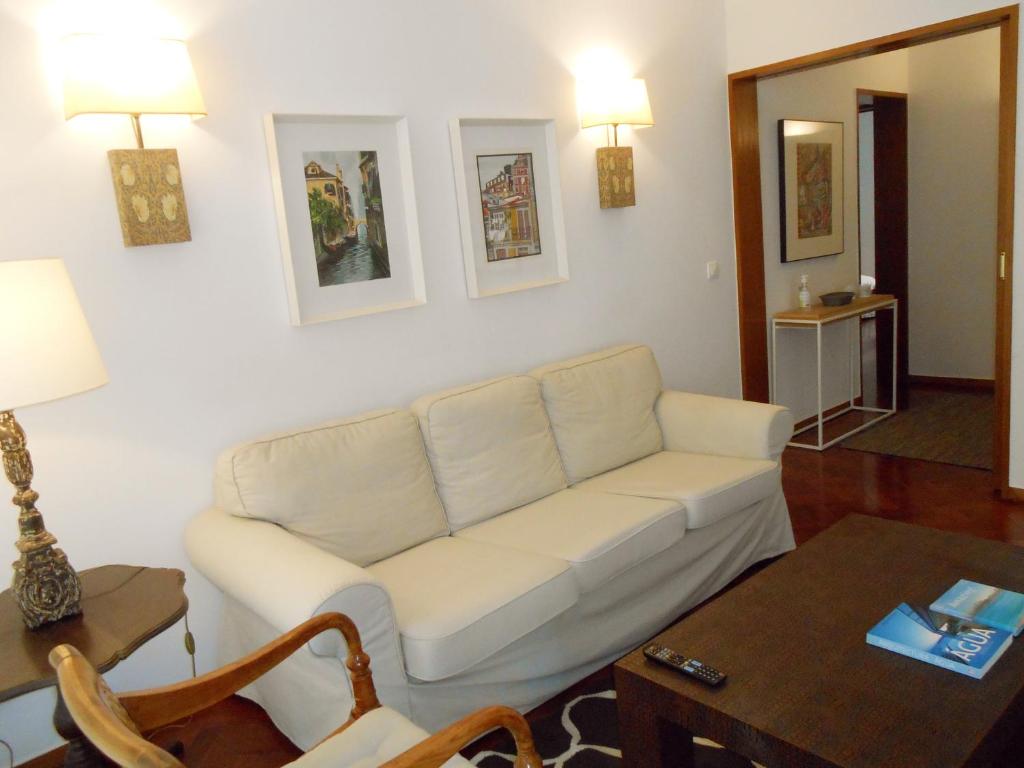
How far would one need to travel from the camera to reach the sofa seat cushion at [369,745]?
60.9 inches

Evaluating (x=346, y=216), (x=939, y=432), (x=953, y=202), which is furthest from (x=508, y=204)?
(x=953, y=202)

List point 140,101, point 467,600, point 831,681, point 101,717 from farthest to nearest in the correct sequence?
point 140,101
point 467,600
point 831,681
point 101,717

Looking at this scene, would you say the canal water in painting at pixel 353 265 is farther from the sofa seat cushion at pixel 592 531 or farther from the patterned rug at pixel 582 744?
the patterned rug at pixel 582 744

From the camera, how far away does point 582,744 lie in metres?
2.19

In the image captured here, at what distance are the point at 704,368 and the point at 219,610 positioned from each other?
2.69m

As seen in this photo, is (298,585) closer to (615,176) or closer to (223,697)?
(223,697)

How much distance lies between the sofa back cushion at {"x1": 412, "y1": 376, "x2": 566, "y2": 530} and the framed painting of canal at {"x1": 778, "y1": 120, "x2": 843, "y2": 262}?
7.91ft

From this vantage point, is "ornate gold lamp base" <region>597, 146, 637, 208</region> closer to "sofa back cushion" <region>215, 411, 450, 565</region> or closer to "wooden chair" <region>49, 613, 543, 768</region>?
"sofa back cushion" <region>215, 411, 450, 565</region>

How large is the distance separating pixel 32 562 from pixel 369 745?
0.90m

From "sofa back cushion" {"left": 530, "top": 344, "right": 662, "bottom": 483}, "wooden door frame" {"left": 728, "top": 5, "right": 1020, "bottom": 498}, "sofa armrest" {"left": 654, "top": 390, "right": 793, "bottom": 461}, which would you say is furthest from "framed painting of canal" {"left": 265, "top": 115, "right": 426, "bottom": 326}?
"wooden door frame" {"left": 728, "top": 5, "right": 1020, "bottom": 498}

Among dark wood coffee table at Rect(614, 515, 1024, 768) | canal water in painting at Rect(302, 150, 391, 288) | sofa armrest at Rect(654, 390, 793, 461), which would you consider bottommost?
dark wood coffee table at Rect(614, 515, 1024, 768)

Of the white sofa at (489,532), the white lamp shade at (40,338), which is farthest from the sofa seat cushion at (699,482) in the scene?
the white lamp shade at (40,338)

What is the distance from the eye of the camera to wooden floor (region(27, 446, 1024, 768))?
2.35 meters

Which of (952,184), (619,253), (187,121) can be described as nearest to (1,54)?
(187,121)
